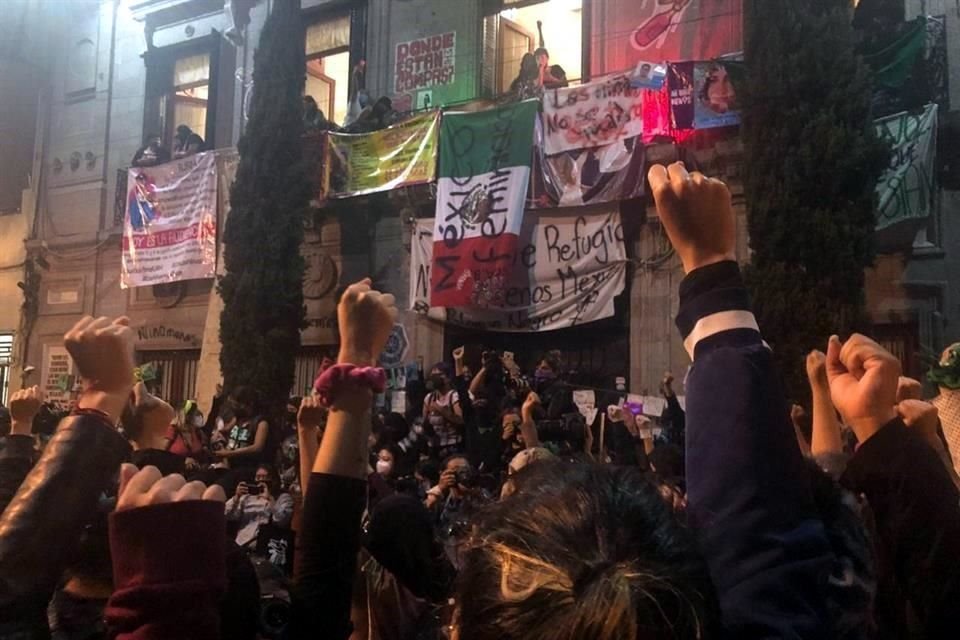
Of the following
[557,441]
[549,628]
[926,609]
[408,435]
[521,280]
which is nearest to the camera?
[549,628]

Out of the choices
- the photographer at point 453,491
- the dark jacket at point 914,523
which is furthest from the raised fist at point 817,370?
the photographer at point 453,491

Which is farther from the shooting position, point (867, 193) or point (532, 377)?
point (532, 377)

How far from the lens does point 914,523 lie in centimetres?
156

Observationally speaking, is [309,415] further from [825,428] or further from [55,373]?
[55,373]

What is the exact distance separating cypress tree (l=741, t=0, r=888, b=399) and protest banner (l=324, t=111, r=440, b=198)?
4058 mm

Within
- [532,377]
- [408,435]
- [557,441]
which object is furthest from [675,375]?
[408,435]

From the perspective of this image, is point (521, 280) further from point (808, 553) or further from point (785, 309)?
point (808, 553)

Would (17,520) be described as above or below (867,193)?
below

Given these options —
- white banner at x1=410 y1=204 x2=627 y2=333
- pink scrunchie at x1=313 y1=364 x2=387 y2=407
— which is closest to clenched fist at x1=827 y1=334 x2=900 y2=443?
pink scrunchie at x1=313 y1=364 x2=387 y2=407

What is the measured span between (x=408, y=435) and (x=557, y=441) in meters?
1.54

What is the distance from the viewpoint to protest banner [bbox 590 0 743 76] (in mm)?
10820

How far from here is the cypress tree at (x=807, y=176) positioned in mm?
8523

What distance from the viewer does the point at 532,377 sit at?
33.8 feet

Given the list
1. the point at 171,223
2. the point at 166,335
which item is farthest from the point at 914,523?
the point at 166,335
